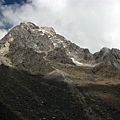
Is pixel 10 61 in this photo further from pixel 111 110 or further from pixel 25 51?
pixel 111 110

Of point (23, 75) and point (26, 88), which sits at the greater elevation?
point (23, 75)

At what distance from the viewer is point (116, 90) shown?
10069 centimetres

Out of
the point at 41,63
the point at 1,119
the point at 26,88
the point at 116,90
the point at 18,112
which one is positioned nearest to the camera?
the point at 1,119

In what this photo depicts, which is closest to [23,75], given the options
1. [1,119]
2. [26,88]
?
[26,88]

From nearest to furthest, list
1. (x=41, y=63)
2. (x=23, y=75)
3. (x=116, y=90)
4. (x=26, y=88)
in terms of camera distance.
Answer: (x=26, y=88) → (x=116, y=90) → (x=23, y=75) → (x=41, y=63)

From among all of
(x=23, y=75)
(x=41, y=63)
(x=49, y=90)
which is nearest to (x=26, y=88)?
(x=49, y=90)

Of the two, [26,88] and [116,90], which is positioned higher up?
[116,90]

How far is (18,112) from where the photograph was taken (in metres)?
66.6

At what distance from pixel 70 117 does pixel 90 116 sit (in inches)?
172

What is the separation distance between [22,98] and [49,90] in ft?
50.7

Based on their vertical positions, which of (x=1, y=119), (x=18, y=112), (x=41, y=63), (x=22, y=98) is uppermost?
(x=41, y=63)

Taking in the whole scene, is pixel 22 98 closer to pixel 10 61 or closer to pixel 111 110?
pixel 111 110

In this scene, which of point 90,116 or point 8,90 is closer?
point 90,116

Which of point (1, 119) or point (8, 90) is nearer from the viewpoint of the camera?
point (1, 119)
